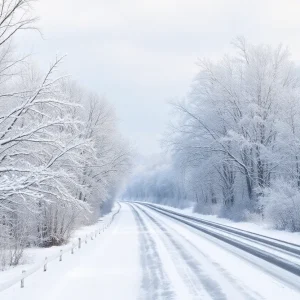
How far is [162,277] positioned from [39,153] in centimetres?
554

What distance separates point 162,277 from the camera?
452 inches

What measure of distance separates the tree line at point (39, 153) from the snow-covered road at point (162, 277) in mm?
2159

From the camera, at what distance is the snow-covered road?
9.38 m

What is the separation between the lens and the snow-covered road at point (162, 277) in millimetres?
9375

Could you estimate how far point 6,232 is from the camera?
16.9m

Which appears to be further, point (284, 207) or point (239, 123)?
point (239, 123)

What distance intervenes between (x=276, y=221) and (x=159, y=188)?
318 feet

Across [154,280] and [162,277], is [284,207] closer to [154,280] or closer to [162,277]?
[162,277]

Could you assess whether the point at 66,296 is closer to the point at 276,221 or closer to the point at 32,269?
the point at 32,269

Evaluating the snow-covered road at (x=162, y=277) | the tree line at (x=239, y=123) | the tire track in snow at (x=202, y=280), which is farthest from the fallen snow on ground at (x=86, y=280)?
the tree line at (x=239, y=123)

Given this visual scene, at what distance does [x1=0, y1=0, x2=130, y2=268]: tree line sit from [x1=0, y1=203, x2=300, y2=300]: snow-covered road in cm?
216

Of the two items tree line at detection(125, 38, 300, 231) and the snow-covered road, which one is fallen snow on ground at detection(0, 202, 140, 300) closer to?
the snow-covered road

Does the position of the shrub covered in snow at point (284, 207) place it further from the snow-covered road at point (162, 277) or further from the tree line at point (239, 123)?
the snow-covered road at point (162, 277)

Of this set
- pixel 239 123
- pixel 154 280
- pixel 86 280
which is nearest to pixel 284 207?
pixel 239 123
